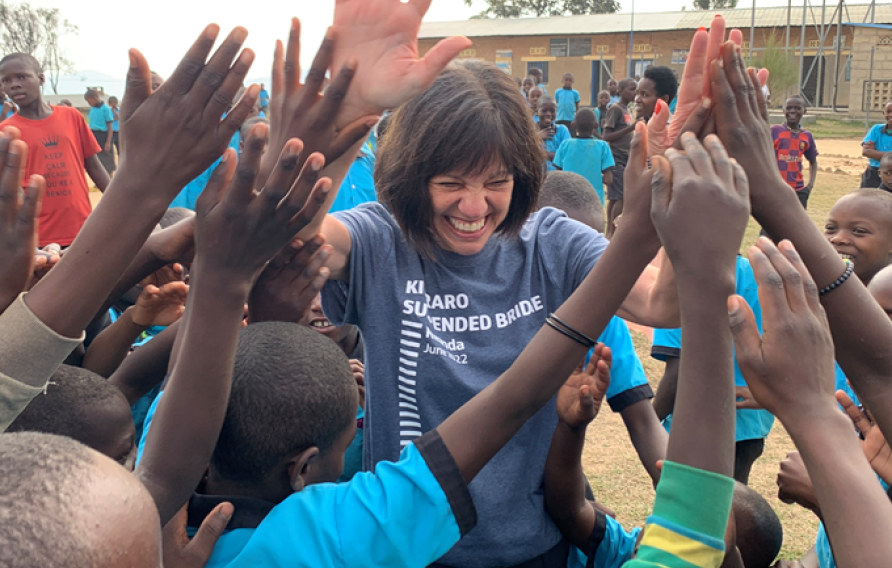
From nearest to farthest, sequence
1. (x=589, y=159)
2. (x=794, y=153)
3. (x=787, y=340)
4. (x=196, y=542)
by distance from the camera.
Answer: (x=787, y=340)
(x=196, y=542)
(x=589, y=159)
(x=794, y=153)

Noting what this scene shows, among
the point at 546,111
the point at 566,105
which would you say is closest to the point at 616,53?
the point at 566,105

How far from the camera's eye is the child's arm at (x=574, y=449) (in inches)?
60.1

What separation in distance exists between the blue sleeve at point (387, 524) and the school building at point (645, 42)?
99.1ft

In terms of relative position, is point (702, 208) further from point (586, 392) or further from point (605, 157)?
point (605, 157)

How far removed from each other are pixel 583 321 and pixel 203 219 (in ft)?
2.33

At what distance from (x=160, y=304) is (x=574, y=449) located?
125 centimetres

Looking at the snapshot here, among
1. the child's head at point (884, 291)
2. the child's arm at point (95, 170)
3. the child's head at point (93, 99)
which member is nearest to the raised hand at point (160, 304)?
the child's head at point (884, 291)

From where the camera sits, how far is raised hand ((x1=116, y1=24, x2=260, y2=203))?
4.17 ft

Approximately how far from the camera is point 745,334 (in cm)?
113

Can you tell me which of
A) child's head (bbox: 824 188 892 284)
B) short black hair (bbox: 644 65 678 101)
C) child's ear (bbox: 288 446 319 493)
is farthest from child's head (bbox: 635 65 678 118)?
child's ear (bbox: 288 446 319 493)

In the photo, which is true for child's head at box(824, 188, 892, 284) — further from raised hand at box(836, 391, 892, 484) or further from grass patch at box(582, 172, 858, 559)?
raised hand at box(836, 391, 892, 484)

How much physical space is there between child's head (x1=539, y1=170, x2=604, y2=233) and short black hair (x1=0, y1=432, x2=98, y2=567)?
Answer: 10.3 ft

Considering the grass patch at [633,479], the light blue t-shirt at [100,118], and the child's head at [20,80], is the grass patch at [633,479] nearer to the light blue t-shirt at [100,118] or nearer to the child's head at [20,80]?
the child's head at [20,80]

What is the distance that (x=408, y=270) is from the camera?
182cm
